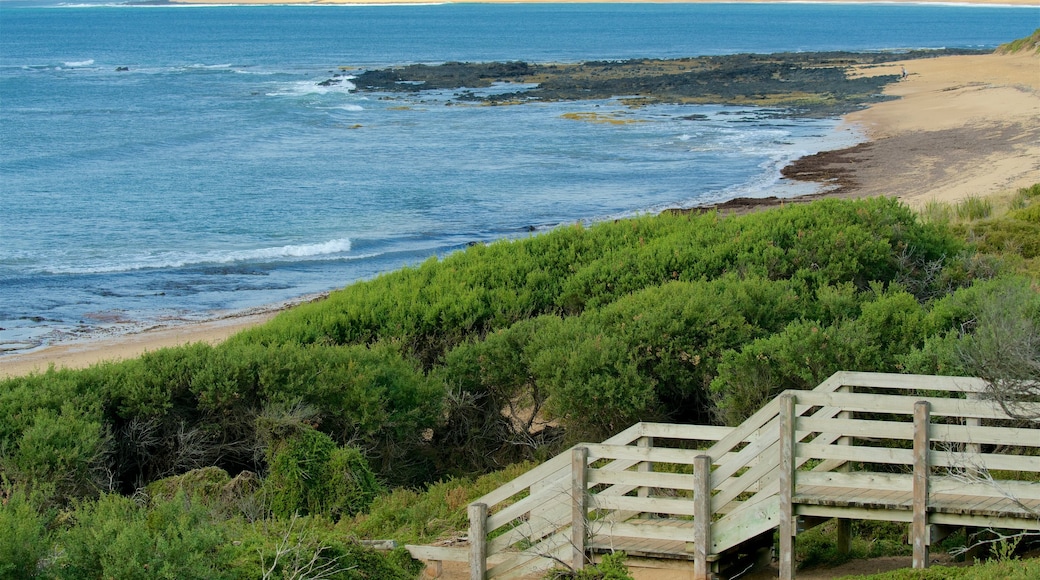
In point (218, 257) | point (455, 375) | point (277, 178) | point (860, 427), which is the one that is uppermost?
point (860, 427)

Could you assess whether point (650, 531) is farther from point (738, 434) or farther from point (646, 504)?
point (738, 434)

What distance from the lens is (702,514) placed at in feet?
26.9

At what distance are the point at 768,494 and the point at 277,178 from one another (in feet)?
110

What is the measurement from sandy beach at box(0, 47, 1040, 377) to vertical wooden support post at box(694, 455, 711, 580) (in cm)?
965

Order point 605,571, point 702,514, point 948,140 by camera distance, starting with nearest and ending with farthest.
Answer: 1. point 605,571
2. point 702,514
3. point 948,140

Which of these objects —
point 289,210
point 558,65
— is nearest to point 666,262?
point 289,210

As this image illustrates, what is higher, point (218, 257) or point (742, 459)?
point (742, 459)

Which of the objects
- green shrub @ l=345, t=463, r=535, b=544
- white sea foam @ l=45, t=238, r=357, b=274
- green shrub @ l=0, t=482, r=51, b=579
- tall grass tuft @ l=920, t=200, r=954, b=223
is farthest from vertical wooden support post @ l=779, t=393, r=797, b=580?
white sea foam @ l=45, t=238, r=357, b=274

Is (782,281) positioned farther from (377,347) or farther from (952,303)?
(377,347)

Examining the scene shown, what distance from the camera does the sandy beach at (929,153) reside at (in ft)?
67.5

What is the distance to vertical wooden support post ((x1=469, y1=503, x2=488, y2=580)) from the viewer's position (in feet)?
27.7

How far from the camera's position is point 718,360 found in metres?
12.2

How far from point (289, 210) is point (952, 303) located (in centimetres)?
2457

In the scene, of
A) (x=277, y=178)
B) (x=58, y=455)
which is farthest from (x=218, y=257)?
(x=58, y=455)
